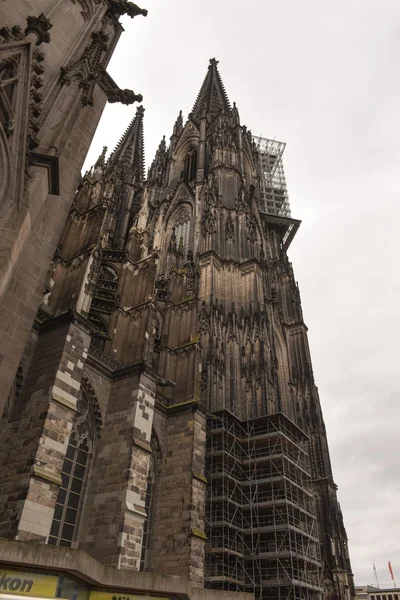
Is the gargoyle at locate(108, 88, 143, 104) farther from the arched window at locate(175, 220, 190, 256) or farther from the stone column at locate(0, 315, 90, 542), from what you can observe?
the arched window at locate(175, 220, 190, 256)

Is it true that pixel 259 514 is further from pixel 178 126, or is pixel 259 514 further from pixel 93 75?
pixel 178 126

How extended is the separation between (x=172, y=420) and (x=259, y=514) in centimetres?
713

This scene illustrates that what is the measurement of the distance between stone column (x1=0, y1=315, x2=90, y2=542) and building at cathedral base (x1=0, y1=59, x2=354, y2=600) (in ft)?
0.12

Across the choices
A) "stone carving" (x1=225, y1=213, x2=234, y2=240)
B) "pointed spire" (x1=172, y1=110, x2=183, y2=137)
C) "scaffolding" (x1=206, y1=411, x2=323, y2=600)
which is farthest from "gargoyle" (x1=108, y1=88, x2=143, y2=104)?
"pointed spire" (x1=172, y1=110, x2=183, y2=137)

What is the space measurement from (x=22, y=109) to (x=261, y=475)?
19777 millimetres

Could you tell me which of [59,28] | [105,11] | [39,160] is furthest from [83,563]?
[105,11]

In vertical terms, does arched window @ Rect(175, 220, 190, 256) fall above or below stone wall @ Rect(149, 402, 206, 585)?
above

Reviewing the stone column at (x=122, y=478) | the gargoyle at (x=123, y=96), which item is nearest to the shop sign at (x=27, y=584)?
the stone column at (x=122, y=478)

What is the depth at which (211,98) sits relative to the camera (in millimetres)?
49812

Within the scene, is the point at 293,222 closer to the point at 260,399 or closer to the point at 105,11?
the point at 260,399

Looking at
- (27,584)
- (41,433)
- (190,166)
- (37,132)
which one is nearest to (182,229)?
(190,166)

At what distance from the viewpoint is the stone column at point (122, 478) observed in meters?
12.6

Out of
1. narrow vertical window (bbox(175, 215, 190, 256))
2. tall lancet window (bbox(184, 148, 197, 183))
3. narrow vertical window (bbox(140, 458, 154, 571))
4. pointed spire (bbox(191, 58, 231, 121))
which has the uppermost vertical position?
pointed spire (bbox(191, 58, 231, 121))

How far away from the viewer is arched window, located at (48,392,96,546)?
12.8 m
